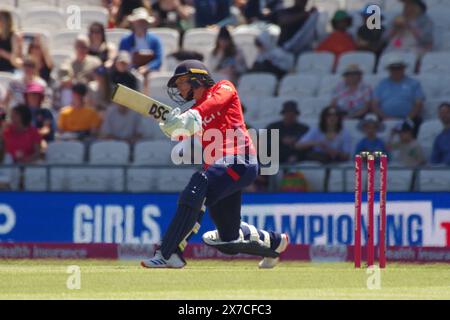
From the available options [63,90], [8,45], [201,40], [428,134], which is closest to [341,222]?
[428,134]

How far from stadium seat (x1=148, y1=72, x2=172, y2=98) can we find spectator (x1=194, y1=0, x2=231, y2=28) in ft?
7.61

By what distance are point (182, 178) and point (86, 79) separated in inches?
128

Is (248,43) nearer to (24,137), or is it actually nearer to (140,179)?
(140,179)

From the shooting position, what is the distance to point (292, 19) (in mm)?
19766

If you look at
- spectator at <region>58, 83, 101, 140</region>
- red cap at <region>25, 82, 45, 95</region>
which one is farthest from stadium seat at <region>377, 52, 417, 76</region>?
red cap at <region>25, 82, 45, 95</region>

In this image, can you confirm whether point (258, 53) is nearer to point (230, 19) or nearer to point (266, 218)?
point (230, 19)

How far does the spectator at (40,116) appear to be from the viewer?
1884 centimetres

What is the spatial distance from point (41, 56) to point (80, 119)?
167 cm

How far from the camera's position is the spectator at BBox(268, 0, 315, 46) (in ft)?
65.0

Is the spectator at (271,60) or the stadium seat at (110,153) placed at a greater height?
the spectator at (271,60)

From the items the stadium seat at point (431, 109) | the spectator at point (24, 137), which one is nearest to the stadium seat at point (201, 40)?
the spectator at point (24, 137)

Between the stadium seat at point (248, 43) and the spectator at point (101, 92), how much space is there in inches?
84.4

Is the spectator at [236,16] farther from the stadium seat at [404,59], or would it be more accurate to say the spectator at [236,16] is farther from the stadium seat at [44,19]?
the stadium seat at [404,59]

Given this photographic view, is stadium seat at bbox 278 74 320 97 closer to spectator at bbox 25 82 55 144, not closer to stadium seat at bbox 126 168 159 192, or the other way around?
stadium seat at bbox 126 168 159 192
